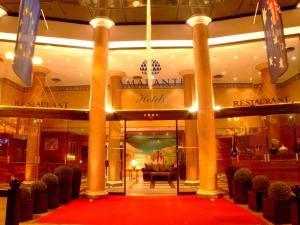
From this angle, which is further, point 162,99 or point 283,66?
point 162,99

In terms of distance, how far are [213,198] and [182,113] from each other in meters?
3.24

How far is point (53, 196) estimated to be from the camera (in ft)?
25.1

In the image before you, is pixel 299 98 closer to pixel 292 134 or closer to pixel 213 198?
pixel 292 134

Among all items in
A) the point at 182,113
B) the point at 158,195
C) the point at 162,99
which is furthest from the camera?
the point at 162,99

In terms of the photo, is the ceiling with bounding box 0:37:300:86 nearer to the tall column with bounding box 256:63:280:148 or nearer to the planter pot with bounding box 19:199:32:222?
the tall column with bounding box 256:63:280:148

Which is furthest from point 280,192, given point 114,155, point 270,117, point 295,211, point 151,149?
point 151,149

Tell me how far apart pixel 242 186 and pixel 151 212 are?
2.87 metres

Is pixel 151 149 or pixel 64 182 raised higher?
pixel 151 149

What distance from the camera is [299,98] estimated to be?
14.7 meters

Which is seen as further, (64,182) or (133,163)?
(133,163)

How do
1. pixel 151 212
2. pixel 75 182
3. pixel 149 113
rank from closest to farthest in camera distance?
pixel 151 212, pixel 75 182, pixel 149 113

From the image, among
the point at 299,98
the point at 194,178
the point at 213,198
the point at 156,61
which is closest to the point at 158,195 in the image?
the point at 213,198

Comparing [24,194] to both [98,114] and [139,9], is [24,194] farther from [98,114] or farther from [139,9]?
[139,9]

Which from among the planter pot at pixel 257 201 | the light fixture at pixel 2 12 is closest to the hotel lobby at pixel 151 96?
the light fixture at pixel 2 12
